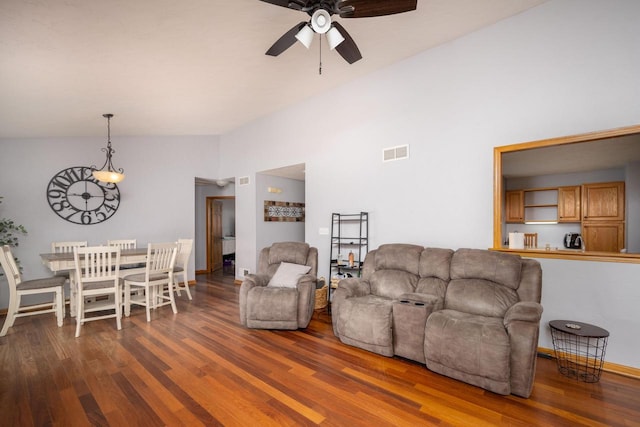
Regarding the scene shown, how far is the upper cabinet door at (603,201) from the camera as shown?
2.99 meters

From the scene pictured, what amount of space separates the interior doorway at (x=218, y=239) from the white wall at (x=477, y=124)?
11.9ft

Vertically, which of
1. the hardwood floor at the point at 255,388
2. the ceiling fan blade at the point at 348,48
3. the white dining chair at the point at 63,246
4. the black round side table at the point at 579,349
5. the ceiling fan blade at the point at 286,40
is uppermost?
the ceiling fan blade at the point at 348,48

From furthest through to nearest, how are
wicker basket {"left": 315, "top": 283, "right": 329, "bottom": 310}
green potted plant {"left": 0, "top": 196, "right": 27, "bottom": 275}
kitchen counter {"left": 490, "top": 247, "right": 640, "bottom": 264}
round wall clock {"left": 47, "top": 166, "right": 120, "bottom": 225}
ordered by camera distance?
round wall clock {"left": 47, "top": 166, "right": 120, "bottom": 225} → green potted plant {"left": 0, "top": 196, "right": 27, "bottom": 275} → wicker basket {"left": 315, "top": 283, "right": 329, "bottom": 310} → kitchen counter {"left": 490, "top": 247, "right": 640, "bottom": 264}

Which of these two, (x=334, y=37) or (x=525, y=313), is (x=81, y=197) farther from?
(x=525, y=313)

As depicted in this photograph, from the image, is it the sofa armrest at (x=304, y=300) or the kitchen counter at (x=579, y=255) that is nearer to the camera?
the kitchen counter at (x=579, y=255)

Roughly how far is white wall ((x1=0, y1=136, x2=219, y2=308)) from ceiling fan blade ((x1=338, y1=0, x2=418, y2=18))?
16.6 feet

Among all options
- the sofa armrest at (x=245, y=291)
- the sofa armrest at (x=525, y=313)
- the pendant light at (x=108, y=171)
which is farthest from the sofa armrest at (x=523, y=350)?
the pendant light at (x=108, y=171)

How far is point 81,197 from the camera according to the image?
504cm

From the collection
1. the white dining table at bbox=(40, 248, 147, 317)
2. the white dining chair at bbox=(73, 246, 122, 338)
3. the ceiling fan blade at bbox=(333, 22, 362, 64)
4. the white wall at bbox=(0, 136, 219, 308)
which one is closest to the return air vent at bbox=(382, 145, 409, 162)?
the ceiling fan blade at bbox=(333, 22, 362, 64)

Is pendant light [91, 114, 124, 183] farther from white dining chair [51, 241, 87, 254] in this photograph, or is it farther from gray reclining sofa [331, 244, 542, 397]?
gray reclining sofa [331, 244, 542, 397]

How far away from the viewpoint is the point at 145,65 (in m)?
3.07

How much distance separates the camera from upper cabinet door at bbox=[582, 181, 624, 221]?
9.82 ft

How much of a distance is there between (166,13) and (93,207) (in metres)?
4.23

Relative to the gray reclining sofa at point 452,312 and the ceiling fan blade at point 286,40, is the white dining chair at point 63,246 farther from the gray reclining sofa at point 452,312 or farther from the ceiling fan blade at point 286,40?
the ceiling fan blade at point 286,40
